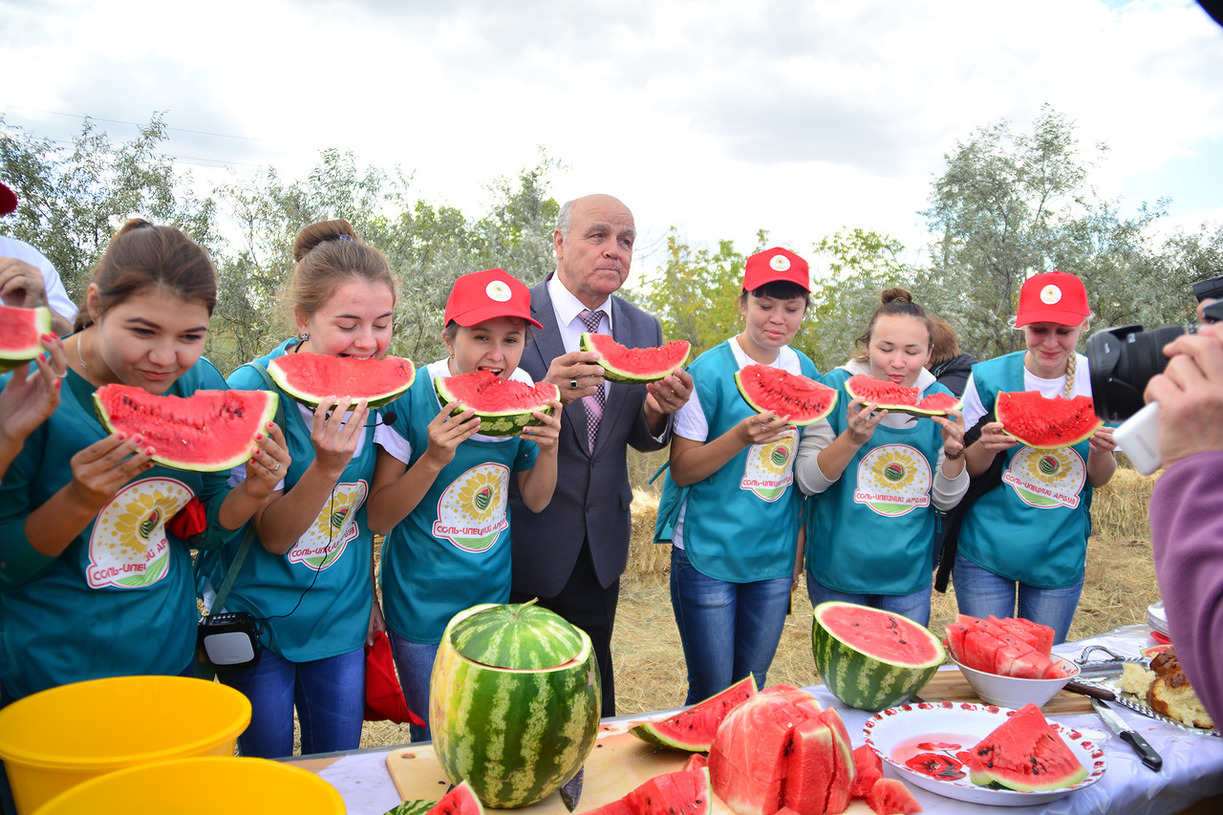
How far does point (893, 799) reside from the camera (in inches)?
74.7

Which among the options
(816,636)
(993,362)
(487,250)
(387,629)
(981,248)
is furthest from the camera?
(981,248)

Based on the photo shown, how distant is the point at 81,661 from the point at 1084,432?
14.5 ft

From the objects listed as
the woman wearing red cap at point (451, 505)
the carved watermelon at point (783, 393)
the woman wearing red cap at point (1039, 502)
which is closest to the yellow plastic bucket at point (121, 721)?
the woman wearing red cap at point (451, 505)

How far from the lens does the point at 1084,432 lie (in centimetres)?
384

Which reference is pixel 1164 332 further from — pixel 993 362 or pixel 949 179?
pixel 949 179

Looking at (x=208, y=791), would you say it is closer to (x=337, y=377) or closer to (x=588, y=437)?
(x=337, y=377)

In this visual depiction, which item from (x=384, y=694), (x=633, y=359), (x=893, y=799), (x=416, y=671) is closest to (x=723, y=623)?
(x=633, y=359)

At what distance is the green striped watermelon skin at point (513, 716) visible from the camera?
1661mm

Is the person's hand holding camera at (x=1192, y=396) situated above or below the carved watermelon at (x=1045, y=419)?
above

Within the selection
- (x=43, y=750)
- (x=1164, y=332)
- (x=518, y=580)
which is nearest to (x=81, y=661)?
(x=43, y=750)

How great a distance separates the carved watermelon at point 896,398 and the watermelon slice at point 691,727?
→ 1.91m

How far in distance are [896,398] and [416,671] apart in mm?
2643

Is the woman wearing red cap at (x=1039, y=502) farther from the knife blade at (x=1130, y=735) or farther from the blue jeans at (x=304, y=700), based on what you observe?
the blue jeans at (x=304, y=700)

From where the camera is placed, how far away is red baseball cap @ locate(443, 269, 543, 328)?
310cm
